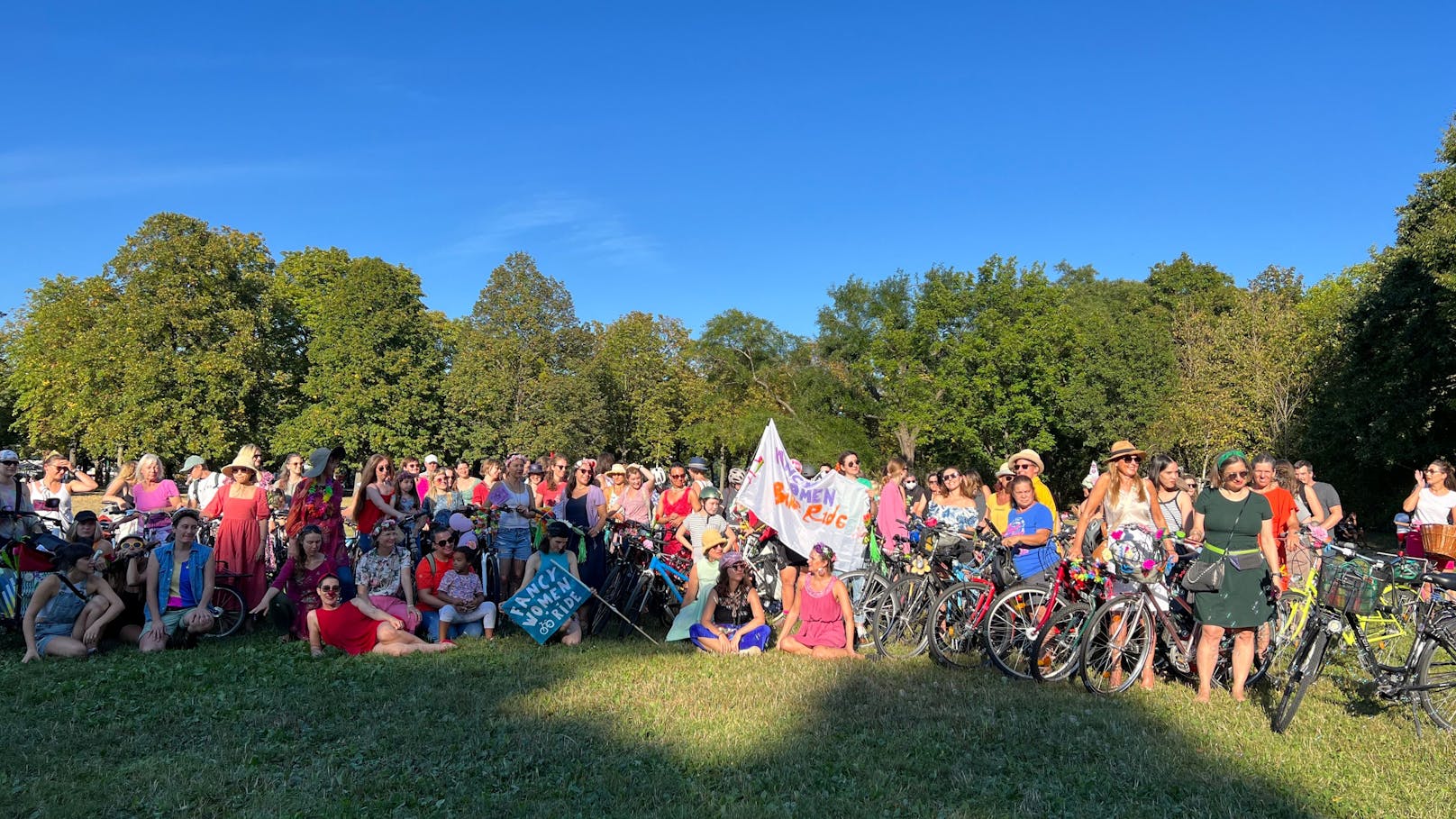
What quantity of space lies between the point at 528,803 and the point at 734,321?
44686mm

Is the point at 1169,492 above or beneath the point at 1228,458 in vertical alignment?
beneath

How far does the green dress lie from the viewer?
6.48 m

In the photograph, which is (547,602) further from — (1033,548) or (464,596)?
(1033,548)

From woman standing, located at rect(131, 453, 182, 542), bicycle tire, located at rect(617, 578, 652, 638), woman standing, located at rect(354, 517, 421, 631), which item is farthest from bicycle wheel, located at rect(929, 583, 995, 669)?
woman standing, located at rect(131, 453, 182, 542)

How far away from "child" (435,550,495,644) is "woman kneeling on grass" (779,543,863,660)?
2.87 m

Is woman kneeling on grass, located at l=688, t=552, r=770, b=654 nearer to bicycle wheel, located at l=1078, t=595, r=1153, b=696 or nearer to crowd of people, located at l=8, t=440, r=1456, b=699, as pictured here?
crowd of people, located at l=8, t=440, r=1456, b=699

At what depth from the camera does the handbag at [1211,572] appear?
6496 millimetres

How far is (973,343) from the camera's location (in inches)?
1634

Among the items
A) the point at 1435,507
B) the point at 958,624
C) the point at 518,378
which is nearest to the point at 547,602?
the point at 958,624

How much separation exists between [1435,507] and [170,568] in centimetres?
1263

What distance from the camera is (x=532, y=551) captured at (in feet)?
33.3

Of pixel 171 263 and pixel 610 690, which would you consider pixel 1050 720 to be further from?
Result: pixel 171 263

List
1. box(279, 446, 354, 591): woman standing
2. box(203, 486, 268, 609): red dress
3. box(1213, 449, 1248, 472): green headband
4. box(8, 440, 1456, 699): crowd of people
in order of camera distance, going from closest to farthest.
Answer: box(1213, 449, 1248, 472): green headband < box(8, 440, 1456, 699): crowd of people < box(279, 446, 354, 591): woman standing < box(203, 486, 268, 609): red dress

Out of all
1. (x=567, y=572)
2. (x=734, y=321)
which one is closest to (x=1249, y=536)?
(x=567, y=572)
